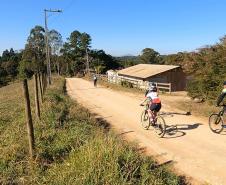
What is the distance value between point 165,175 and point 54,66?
87087 mm

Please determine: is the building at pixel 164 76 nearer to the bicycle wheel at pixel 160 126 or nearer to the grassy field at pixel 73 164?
the bicycle wheel at pixel 160 126

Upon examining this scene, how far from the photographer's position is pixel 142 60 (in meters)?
98.3

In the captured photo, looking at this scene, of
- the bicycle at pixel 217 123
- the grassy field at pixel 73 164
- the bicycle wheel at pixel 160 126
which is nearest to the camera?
the grassy field at pixel 73 164

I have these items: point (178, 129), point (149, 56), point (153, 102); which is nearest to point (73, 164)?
point (153, 102)

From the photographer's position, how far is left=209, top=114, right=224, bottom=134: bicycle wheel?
35.5ft

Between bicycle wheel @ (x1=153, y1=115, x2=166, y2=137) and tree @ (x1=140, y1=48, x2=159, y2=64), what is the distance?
86667mm

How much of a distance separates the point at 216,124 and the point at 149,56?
285 feet

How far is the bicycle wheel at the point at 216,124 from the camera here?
35.5 feet

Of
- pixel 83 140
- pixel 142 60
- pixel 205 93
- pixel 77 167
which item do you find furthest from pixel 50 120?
pixel 142 60

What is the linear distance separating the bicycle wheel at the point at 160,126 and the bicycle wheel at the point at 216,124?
180cm

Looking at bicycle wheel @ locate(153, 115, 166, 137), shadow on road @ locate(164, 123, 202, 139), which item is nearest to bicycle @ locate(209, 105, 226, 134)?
shadow on road @ locate(164, 123, 202, 139)

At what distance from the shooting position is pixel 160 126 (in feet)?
35.1

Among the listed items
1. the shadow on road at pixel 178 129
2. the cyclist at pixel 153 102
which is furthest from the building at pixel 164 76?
the cyclist at pixel 153 102

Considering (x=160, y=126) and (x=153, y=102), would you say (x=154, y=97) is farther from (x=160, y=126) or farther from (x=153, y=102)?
(x=160, y=126)
